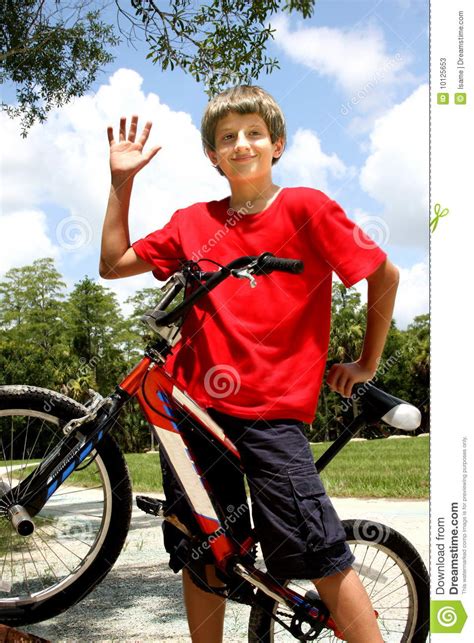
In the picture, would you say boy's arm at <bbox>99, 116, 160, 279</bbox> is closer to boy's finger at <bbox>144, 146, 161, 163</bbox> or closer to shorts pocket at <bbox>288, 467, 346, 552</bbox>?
boy's finger at <bbox>144, 146, 161, 163</bbox>

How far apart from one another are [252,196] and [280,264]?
1.39 feet

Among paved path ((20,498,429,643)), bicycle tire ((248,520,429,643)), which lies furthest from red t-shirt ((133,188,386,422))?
paved path ((20,498,429,643))

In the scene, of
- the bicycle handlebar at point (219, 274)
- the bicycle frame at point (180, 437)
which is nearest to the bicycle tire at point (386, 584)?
the bicycle frame at point (180, 437)

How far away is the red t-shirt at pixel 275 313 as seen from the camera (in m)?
2.23

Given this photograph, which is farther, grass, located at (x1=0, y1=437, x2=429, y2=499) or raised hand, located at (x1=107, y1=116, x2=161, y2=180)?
grass, located at (x1=0, y1=437, x2=429, y2=499)

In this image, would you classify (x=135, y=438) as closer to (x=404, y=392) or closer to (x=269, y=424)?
(x=404, y=392)

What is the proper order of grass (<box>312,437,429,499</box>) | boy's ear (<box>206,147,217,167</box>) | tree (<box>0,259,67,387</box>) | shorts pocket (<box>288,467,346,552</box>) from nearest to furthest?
shorts pocket (<box>288,467,346,552</box>)
boy's ear (<box>206,147,217,167</box>)
grass (<box>312,437,429,499</box>)
tree (<box>0,259,67,387</box>)

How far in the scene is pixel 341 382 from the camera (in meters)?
2.43

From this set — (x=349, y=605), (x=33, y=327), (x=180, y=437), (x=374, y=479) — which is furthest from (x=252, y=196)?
(x=33, y=327)

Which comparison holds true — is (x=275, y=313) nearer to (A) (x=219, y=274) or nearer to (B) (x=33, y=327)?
(A) (x=219, y=274)

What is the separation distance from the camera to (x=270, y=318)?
2246 millimetres

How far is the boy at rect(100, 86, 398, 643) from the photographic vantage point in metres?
2.22

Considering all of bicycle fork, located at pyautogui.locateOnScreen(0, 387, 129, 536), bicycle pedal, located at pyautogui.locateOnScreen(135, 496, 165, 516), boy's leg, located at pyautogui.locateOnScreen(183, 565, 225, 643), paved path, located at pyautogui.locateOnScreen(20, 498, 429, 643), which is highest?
bicycle fork, located at pyautogui.locateOnScreen(0, 387, 129, 536)
